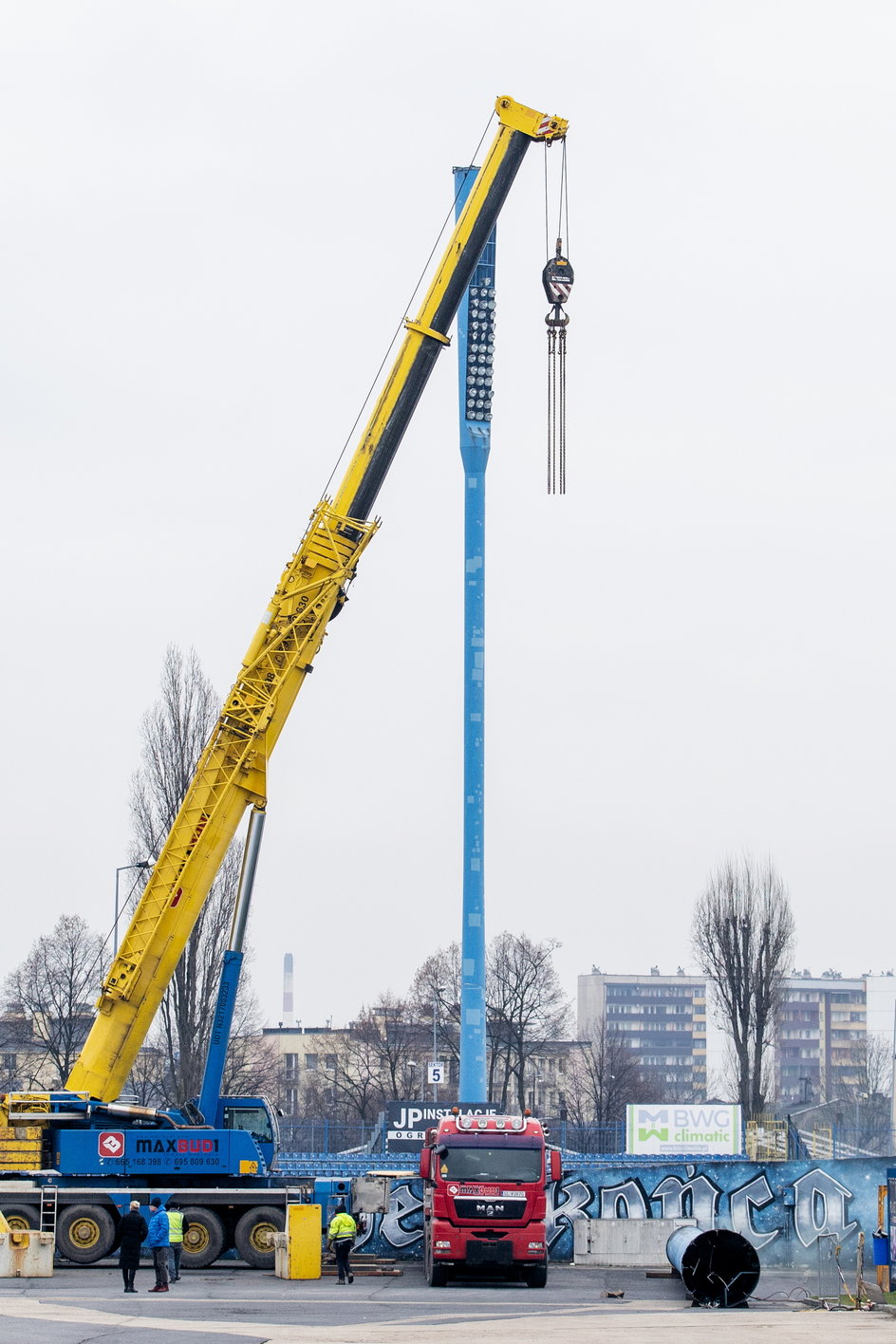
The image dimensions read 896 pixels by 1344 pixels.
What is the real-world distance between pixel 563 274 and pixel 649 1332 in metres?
29.7

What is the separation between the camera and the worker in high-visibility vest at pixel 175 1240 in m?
29.6

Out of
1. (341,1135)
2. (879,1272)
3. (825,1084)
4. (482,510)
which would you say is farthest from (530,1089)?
(879,1272)

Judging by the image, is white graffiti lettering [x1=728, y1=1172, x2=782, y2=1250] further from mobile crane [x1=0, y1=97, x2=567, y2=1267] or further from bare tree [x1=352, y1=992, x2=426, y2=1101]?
bare tree [x1=352, y1=992, x2=426, y2=1101]

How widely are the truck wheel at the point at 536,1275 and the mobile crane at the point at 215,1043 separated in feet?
15.6

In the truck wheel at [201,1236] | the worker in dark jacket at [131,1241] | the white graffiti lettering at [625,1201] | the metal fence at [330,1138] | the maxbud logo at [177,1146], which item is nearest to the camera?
the worker in dark jacket at [131,1241]

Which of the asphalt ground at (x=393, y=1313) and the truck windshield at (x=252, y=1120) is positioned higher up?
the truck windshield at (x=252, y=1120)

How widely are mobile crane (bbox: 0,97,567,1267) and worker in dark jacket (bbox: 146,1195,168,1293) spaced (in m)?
2.60

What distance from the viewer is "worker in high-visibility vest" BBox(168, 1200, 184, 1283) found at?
29.6m

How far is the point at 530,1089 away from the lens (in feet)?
416

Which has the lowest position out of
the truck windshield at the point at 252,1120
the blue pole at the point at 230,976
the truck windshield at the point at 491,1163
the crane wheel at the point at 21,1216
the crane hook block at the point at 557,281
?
the crane wheel at the point at 21,1216

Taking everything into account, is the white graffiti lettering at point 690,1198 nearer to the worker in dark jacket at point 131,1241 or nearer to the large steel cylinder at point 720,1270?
the large steel cylinder at point 720,1270

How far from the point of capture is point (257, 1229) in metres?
31.2

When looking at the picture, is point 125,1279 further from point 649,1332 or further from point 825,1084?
point 825,1084

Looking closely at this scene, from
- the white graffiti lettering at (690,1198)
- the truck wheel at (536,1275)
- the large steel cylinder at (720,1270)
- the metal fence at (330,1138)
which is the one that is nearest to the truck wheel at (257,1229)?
the truck wheel at (536,1275)
